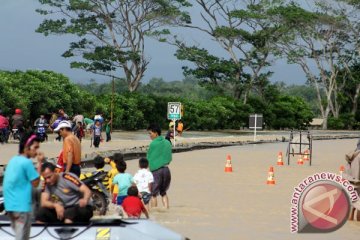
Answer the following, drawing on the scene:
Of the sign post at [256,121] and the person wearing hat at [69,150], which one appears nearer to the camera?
the person wearing hat at [69,150]

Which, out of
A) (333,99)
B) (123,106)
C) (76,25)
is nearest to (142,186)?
(123,106)

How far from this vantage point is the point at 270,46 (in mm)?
83438

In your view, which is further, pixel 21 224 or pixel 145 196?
pixel 145 196

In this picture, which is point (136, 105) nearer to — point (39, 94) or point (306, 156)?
point (39, 94)

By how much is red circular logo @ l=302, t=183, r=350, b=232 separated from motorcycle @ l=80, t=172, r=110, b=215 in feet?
10.8

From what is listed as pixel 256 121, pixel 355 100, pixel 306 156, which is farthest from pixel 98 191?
pixel 355 100

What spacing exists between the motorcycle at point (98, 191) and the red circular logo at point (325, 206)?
129 inches

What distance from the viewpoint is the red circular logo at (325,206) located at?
44.4 ft

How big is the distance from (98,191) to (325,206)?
3.71 metres

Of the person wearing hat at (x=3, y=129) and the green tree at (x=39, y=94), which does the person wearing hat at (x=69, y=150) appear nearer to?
the person wearing hat at (x=3, y=129)

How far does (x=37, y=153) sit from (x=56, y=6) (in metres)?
68.6

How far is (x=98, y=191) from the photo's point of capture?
15.5 metres

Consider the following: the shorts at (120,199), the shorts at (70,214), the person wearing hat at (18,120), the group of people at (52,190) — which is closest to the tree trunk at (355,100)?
the person wearing hat at (18,120)

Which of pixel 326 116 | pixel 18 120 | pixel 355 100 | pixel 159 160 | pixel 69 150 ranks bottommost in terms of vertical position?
pixel 159 160
